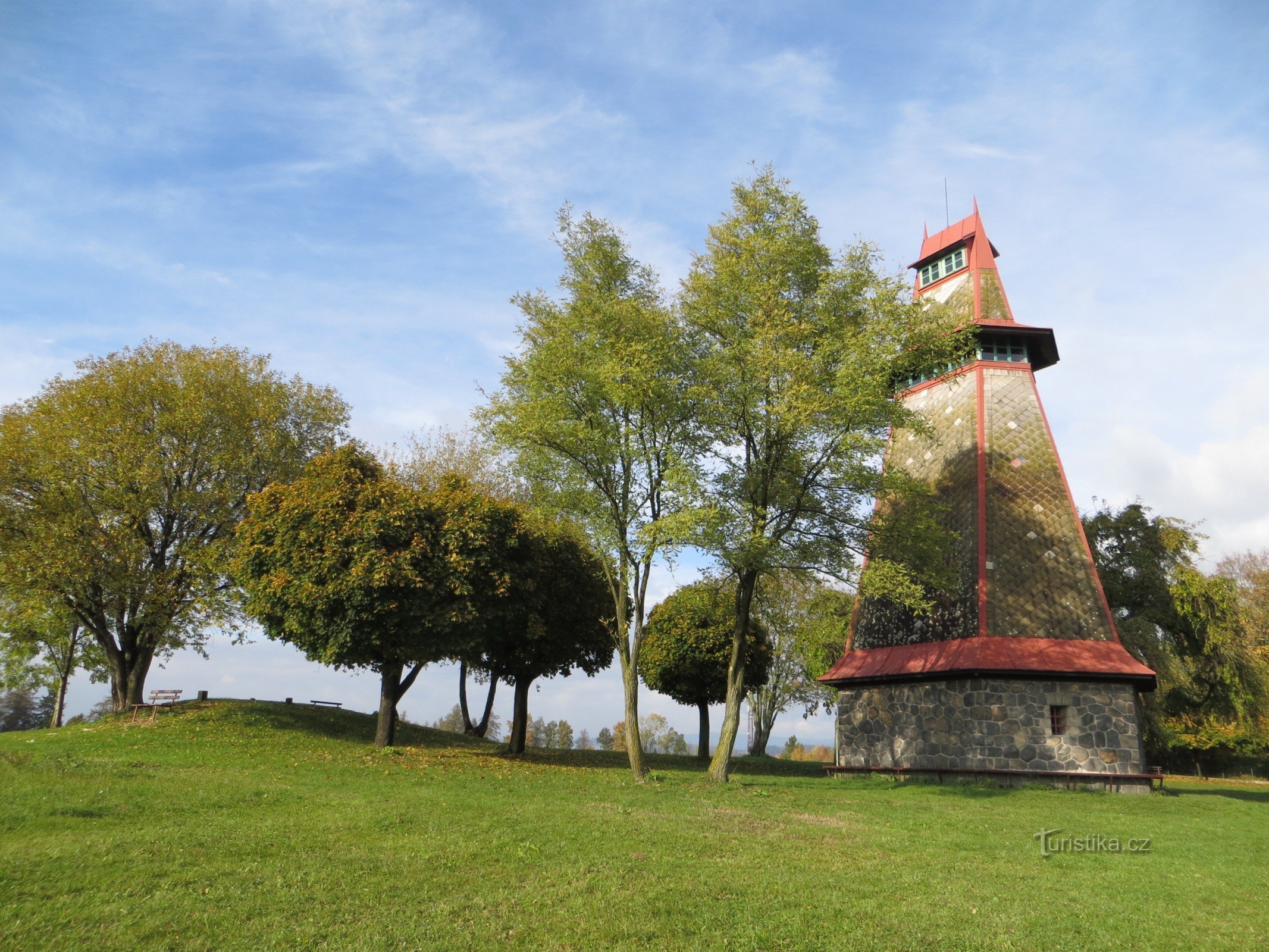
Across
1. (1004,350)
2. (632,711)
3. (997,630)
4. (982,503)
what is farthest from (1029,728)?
(1004,350)

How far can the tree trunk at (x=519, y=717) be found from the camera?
28672 mm

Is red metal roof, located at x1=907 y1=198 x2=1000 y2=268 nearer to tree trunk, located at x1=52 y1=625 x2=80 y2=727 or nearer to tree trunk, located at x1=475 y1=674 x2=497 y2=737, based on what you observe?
tree trunk, located at x1=475 y1=674 x2=497 y2=737

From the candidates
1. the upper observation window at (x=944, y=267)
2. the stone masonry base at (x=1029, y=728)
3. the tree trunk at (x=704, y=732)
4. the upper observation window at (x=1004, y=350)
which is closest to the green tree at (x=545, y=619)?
the tree trunk at (x=704, y=732)

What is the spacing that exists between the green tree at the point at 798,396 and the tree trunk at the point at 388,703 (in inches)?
434

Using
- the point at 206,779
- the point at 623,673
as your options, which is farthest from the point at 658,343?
the point at 206,779

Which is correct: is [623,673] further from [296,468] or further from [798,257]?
[296,468]

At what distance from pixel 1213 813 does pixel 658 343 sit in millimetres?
20563

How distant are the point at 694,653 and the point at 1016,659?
584 inches

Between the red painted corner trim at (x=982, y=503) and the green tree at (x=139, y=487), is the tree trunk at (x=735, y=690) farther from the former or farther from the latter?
the green tree at (x=139, y=487)

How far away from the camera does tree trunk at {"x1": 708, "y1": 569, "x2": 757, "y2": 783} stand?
834 inches

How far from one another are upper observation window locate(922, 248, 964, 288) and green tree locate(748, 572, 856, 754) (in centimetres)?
1647

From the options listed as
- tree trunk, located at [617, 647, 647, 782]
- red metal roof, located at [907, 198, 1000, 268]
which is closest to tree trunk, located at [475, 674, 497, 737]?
tree trunk, located at [617, 647, 647, 782]

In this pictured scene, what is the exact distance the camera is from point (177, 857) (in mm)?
9195

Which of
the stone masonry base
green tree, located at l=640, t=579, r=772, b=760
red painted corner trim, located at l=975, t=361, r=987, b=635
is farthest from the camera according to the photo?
green tree, located at l=640, t=579, r=772, b=760
